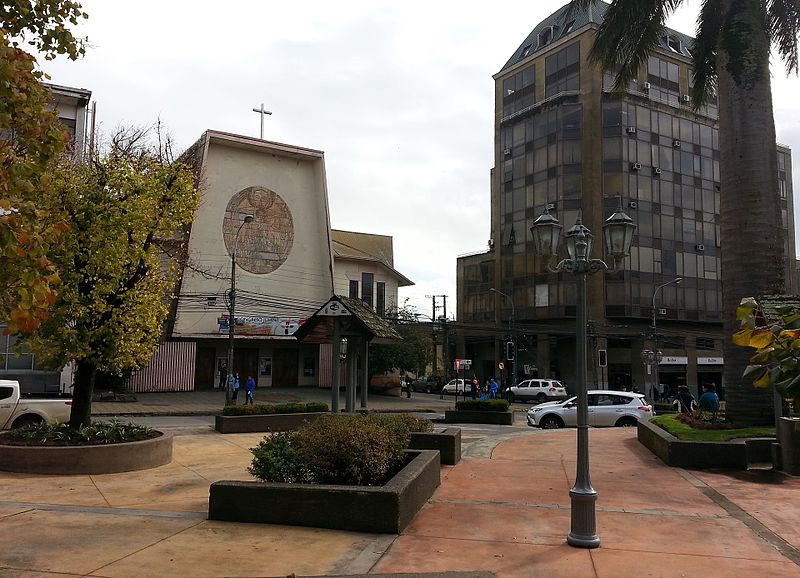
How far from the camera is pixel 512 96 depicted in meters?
61.4

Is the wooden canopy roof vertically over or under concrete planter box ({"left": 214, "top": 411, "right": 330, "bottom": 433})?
over

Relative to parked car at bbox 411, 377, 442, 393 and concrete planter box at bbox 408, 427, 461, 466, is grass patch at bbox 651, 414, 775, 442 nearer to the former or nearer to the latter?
concrete planter box at bbox 408, 427, 461, 466

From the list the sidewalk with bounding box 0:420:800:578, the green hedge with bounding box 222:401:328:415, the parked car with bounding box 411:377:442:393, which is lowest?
the parked car with bounding box 411:377:442:393

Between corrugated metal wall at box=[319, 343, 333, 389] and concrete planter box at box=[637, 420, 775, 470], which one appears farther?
corrugated metal wall at box=[319, 343, 333, 389]

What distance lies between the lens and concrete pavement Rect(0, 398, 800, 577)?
629 cm

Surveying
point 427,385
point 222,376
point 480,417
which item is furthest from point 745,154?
point 427,385

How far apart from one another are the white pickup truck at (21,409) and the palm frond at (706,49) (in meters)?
19.7

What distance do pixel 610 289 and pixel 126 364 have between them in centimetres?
4560

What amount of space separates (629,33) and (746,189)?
536cm

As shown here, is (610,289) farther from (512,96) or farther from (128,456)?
(128,456)

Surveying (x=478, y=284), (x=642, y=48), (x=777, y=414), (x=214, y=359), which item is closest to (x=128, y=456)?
(x=777, y=414)

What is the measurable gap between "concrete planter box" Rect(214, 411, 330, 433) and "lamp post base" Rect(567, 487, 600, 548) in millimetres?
12384

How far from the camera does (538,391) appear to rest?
4862cm

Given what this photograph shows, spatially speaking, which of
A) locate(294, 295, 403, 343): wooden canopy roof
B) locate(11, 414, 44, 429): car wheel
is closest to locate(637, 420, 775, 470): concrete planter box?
locate(294, 295, 403, 343): wooden canopy roof
